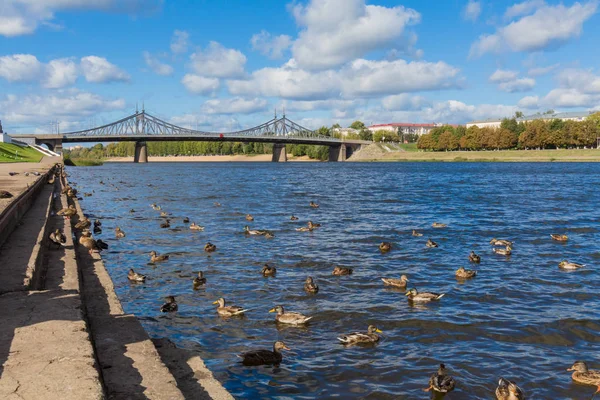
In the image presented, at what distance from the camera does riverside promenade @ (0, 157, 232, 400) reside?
513cm

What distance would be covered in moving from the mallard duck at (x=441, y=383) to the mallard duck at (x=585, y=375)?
181 centimetres

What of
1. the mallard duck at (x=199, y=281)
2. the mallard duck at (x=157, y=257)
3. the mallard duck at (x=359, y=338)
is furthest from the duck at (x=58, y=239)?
the mallard duck at (x=359, y=338)

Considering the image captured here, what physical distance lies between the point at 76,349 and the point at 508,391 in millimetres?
5314

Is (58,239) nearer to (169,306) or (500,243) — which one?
(169,306)

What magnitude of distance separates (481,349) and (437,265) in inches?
263

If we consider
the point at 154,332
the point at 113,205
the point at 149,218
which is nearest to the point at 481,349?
the point at 154,332

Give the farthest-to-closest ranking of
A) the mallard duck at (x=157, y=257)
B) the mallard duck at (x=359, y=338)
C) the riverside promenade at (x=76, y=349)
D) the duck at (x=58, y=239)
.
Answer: the mallard duck at (x=157, y=257), the duck at (x=58, y=239), the mallard duck at (x=359, y=338), the riverside promenade at (x=76, y=349)

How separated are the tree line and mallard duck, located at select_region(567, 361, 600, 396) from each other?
123457mm

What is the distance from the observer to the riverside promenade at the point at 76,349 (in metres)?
5.13

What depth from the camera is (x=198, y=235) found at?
2097 centimetres

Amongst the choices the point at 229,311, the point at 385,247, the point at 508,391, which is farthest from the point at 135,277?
the point at 508,391

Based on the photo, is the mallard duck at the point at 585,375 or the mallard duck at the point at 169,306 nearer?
the mallard duck at the point at 585,375

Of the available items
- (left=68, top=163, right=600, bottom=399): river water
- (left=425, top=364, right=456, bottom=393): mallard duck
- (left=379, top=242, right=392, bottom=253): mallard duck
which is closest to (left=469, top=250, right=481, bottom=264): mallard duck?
(left=68, top=163, right=600, bottom=399): river water

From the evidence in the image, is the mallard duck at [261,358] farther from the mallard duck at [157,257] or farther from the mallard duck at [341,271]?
the mallard duck at [157,257]
